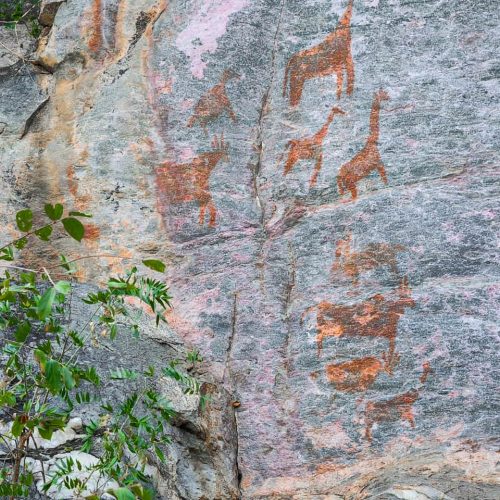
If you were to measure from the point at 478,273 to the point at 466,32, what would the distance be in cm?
121

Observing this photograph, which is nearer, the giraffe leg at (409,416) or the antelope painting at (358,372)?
the giraffe leg at (409,416)

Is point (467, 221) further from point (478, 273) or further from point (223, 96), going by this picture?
point (223, 96)

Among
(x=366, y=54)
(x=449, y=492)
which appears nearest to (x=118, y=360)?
(x=449, y=492)

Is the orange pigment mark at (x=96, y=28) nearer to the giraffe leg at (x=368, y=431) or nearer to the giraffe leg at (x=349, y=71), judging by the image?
the giraffe leg at (x=349, y=71)

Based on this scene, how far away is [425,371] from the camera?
3898mm

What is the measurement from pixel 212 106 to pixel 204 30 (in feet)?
1.43

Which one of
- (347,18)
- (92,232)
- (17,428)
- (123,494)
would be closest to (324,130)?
(347,18)

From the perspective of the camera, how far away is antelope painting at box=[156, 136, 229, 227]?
449cm

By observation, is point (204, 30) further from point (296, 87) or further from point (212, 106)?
point (296, 87)

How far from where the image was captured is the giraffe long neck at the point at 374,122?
4434 mm

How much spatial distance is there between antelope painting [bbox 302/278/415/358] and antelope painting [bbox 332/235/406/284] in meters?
0.12

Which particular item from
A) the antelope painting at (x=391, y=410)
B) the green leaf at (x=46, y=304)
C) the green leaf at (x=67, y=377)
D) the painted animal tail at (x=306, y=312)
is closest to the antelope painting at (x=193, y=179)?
the painted animal tail at (x=306, y=312)

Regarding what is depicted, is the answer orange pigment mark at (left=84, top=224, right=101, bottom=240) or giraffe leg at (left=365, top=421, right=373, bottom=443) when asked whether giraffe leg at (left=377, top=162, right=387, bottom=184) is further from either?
orange pigment mark at (left=84, top=224, right=101, bottom=240)

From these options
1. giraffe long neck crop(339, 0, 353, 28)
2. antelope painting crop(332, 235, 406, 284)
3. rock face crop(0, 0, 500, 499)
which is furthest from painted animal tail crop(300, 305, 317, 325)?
giraffe long neck crop(339, 0, 353, 28)
